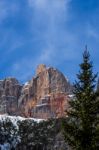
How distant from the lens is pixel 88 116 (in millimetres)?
43406

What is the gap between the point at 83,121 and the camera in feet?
142

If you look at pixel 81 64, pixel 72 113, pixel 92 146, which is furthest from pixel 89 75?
pixel 92 146

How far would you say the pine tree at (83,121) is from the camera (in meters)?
42.6

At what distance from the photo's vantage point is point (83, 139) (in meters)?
43.0

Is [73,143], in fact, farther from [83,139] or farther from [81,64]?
[81,64]

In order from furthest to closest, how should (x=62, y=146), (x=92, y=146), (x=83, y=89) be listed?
(x=62, y=146) → (x=83, y=89) → (x=92, y=146)

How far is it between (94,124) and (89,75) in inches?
191

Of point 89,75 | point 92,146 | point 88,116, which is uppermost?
point 89,75

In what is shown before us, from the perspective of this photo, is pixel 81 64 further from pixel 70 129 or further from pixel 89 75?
pixel 70 129

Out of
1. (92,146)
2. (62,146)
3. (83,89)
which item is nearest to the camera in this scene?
(92,146)

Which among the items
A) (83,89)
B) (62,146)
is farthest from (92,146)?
(62,146)

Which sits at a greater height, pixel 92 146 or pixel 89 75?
pixel 89 75

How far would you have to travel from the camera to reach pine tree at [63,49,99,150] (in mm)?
42625

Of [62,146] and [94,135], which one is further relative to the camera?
[62,146]
